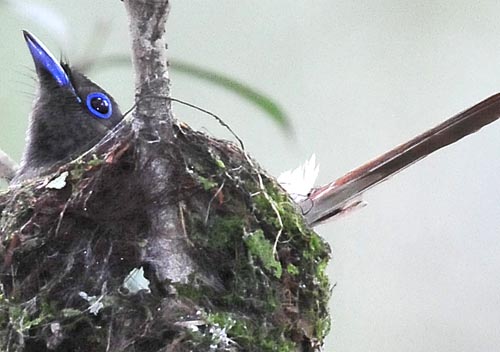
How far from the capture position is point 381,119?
3.90 metres

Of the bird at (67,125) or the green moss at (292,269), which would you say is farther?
the bird at (67,125)

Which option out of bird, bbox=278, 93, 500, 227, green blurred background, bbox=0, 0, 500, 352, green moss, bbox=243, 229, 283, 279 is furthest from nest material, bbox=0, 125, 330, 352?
green blurred background, bbox=0, 0, 500, 352

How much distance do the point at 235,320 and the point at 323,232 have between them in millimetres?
2255

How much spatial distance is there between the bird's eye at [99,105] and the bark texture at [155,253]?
51 cm

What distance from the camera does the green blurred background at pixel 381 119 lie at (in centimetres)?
374

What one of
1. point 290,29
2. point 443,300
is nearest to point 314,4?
point 290,29

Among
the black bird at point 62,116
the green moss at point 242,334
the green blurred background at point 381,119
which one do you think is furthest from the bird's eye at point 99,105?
the green blurred background at point 381,119

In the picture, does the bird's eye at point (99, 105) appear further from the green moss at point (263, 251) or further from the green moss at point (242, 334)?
the green moss at point (242, 334)

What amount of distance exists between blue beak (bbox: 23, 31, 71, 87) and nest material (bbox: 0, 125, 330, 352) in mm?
486

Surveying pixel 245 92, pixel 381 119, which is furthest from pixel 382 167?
pixel 381 119

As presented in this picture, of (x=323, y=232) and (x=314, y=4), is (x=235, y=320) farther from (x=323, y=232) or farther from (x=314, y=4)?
(x=314, y=4)

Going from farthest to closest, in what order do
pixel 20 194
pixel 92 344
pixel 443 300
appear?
1. pixel 443 300
2. pixel 20 194
3. pixel 92 344

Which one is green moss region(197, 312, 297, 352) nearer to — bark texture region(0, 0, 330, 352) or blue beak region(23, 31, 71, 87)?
bark texture region(0, 0, 330, 352)

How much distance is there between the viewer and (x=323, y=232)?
12.7 feet
